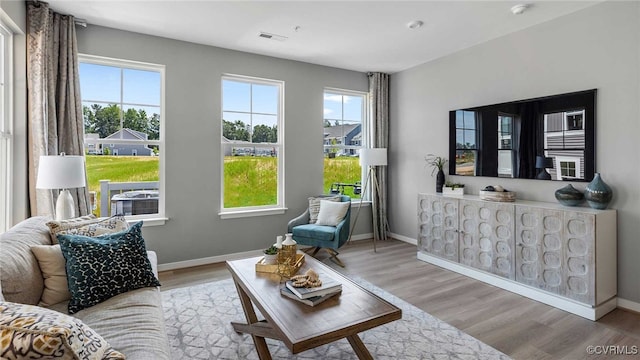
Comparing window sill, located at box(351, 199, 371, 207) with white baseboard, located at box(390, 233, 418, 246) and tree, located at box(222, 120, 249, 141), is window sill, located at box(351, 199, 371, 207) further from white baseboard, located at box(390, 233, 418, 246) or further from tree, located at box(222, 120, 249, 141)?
tree, located at box(222, 120, 249, 141)

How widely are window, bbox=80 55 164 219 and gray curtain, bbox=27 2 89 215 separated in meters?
0.28

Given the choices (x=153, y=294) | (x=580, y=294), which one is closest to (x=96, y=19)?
(x=153, y=294)

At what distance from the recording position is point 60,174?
8.46 feet

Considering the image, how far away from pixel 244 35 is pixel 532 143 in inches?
131

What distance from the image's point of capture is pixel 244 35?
146 inches

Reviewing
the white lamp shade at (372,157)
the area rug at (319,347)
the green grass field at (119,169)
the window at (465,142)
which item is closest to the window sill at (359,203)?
the white lamp shade at (372,157)

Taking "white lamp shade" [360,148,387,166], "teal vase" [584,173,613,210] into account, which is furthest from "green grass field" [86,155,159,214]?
"teal vase" [584,173,613,210]

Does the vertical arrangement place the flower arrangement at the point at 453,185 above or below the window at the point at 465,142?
below

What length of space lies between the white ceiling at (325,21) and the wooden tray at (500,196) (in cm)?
175

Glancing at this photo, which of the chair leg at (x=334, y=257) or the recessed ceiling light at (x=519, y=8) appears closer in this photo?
the recessed ceiling light at (x=519, y=8)

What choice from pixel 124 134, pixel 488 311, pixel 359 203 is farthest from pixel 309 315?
pixel 359 203

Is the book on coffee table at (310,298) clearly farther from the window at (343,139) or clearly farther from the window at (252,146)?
the window at (343,139)

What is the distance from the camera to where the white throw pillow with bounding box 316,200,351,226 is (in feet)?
13.8

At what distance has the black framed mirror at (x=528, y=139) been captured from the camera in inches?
121
